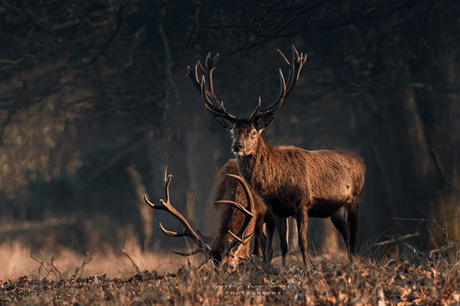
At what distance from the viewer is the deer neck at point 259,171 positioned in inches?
203

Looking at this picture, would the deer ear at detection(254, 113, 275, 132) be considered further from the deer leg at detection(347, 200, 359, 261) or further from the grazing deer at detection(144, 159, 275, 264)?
the deer leg at detection(347, 200, 359, 261)

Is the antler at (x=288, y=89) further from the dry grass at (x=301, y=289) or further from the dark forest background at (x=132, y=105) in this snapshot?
the dark forest background at (x=132, y=105)

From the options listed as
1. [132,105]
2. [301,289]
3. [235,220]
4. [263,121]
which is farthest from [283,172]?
[132,105]

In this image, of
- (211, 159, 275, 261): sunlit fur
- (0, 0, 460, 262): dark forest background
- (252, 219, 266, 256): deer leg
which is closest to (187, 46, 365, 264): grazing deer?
(211, 159, 275, 261): sunlit fur

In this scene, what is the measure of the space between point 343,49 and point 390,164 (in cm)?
246

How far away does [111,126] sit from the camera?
A: 959 centimetres

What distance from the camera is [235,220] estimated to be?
5605mm

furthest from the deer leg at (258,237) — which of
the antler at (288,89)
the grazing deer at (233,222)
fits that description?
the antler at (288,89)

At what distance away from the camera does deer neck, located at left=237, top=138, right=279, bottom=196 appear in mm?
5145

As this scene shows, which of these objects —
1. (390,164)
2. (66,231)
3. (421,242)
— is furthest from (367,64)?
(66,231)

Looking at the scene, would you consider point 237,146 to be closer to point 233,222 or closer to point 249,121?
point 249,121

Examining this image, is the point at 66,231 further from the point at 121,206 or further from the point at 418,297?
the point at 418,297

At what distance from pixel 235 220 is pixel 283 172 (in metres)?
0.94

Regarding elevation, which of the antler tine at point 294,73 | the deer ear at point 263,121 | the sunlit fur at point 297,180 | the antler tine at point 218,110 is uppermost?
the antler tine at point 294,73
